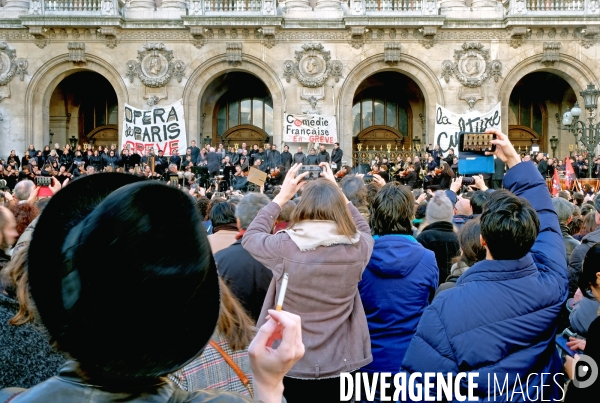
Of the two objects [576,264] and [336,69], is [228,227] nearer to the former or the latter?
[576,264]

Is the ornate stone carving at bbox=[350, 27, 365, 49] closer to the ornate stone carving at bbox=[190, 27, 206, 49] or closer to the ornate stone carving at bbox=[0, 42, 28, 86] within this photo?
the ornate stone carving at bbox=[190, 27, 206, 49]

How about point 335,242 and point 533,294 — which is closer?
point 533,294

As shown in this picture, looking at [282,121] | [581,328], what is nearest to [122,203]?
[581,328]

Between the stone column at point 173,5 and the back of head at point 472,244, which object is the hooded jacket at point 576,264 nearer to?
the back of head at point 472,244

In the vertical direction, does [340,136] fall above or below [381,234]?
above

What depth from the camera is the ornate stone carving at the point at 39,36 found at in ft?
76.4

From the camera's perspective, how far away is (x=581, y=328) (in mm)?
2877

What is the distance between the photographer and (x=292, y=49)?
77.4 ft

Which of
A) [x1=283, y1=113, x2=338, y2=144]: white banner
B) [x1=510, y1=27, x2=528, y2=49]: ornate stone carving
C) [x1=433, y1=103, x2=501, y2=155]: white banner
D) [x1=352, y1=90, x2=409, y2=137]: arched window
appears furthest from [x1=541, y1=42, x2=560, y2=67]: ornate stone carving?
[x1=283, y1=113, x2=338, y2=144]: white banner

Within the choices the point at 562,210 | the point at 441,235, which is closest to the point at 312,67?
the point at 562,210

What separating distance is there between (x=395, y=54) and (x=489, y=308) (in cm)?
2225

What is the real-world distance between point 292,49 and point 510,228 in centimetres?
2211

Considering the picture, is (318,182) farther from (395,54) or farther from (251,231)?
(395,54)

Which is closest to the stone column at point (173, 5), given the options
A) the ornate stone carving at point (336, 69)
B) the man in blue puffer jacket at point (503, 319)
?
the ornate stone carving at point (336, 69)
